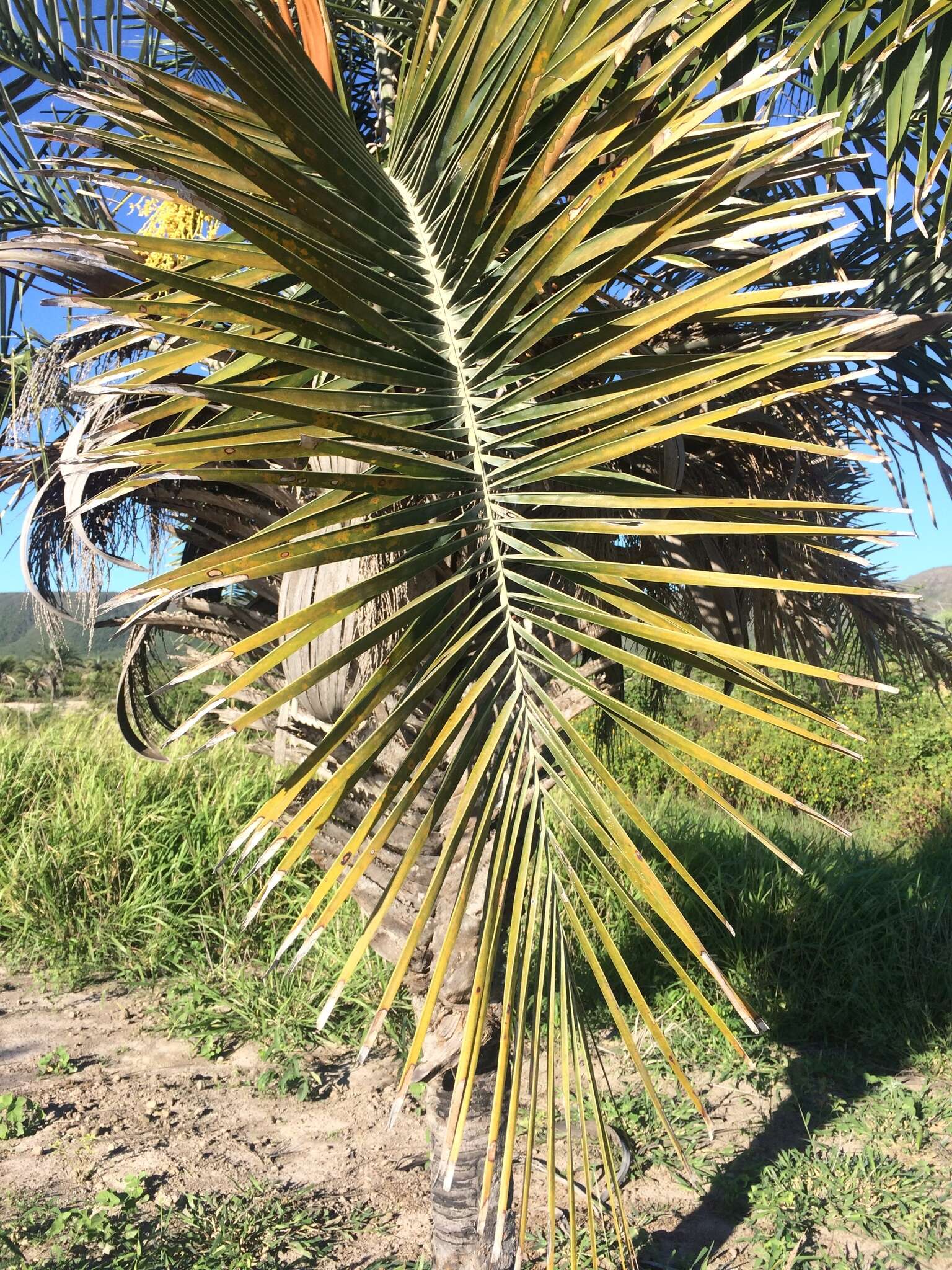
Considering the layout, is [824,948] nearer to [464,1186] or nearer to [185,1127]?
[464,1186]

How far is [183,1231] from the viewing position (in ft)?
7.83

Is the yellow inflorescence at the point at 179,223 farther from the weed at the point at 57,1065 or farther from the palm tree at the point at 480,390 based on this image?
the weed at the point at 57,1065

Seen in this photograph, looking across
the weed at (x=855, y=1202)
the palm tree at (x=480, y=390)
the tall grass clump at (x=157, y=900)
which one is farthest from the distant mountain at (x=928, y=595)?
the tall grass clump at (x=157, y=900)

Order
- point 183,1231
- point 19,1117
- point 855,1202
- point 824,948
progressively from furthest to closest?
1. point 824,948
2. point 19,1117
3. point 855,1202
4. point 183,1231

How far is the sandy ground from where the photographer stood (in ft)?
8.32

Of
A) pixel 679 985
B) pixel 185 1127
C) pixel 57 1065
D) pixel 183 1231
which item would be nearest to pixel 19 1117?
pixel 57 1065

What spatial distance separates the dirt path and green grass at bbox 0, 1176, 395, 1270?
8 centimetres

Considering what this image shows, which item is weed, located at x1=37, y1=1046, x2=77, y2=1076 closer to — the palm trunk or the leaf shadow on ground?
the palm trunk

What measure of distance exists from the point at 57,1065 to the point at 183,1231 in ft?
4.07

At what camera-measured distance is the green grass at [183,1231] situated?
88.1 inches

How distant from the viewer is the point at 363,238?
1036 millimetres

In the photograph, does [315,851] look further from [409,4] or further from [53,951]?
[53,951]

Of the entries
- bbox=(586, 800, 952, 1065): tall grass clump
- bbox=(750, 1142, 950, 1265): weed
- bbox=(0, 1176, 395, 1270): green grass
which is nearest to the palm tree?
bbox=(0, 1176, 395, 1270): green grass

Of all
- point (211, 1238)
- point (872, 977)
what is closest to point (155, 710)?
point (211, 1238)
